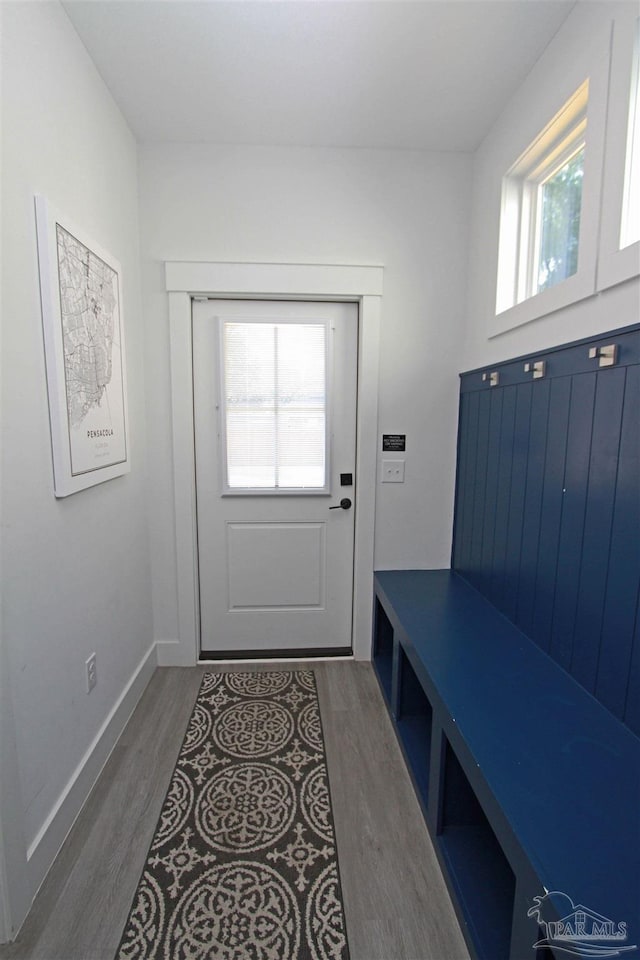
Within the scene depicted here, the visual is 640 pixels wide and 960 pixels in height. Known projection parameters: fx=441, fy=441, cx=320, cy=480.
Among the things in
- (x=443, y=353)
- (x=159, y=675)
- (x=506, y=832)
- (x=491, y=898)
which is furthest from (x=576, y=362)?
(x=159, y=675)

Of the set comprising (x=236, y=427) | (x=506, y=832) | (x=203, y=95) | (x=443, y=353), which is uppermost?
(x=203, y=95)

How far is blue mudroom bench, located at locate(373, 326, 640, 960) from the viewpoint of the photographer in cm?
89

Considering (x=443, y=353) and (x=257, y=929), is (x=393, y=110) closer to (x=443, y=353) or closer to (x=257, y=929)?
(x=443, y=353)

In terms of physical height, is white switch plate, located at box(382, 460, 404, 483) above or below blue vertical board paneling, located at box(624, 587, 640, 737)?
above

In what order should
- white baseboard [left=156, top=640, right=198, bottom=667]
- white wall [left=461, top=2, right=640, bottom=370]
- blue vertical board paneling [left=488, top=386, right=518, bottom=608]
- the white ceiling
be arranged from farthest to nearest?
white baseboard [left=156, top=640, right=198, bottom=667], blue vertical board paneling [left=488, top=386, right=518, bottom=608], the white ceiling, white wall [left=461, top=2, right=640, bottom=370]

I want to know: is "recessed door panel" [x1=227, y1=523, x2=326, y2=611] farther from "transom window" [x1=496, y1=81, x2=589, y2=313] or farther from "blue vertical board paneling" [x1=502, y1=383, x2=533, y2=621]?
"transom window" [x1=496, y1=81, x2=589, y2=313]

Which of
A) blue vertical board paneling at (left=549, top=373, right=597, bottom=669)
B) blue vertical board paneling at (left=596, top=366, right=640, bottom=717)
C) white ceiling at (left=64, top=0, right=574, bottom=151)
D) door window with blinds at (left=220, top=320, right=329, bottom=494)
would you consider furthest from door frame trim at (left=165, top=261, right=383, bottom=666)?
blue vertical board paneling at (left=596, top=366, right=640, bottom=717)

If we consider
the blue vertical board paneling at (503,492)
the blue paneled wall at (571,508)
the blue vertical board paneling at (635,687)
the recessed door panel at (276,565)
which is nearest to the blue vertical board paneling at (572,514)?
the blue paneled wall at (571,508)

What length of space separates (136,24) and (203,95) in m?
0.36

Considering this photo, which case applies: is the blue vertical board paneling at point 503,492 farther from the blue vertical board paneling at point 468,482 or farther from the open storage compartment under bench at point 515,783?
the blue vertical board paneling at point 468,482

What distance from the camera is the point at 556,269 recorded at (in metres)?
1.71

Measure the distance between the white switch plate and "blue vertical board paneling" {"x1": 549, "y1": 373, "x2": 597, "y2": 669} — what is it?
39.9 inches

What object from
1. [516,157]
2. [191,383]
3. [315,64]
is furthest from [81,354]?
[516,157]

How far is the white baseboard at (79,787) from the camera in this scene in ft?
4.31
